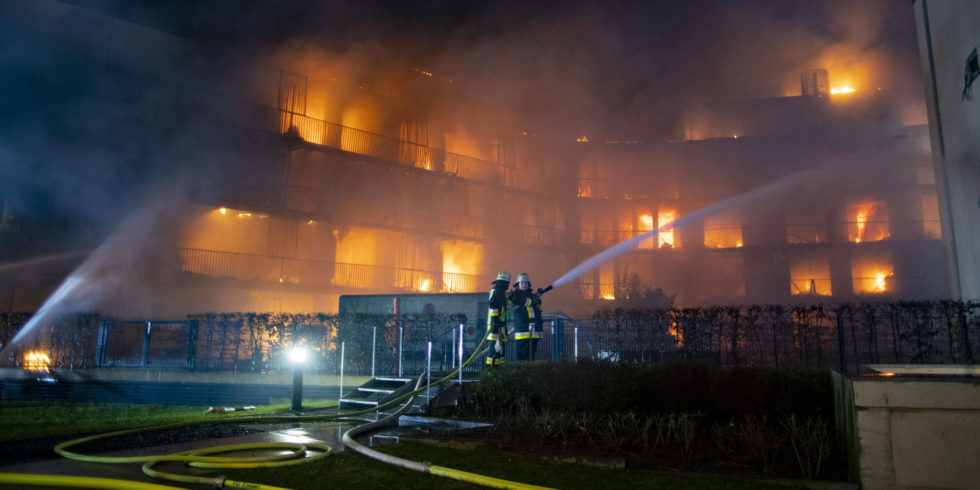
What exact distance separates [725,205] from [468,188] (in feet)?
48.7

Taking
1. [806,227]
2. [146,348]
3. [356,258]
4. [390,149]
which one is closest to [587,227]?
[806,227]

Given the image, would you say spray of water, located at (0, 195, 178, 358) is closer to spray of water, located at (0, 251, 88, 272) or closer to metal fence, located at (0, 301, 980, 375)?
spray of water, located at (0, 251, 88, 272)

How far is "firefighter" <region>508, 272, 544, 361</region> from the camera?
10.6m

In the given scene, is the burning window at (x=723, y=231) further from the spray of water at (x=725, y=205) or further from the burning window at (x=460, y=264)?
the burning window at (x=460, y=264)

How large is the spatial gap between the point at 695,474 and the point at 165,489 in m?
4.29

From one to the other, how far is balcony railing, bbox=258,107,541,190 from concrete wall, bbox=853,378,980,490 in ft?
83.8

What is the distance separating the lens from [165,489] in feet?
16.1

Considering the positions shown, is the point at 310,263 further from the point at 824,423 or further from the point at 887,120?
the point at 887,120

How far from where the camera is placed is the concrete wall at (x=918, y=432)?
4672 millimetres

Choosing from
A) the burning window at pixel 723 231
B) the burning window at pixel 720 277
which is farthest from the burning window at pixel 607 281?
the burning window at pixel 723 231

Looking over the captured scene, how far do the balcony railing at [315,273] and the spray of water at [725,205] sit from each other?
24.6ft

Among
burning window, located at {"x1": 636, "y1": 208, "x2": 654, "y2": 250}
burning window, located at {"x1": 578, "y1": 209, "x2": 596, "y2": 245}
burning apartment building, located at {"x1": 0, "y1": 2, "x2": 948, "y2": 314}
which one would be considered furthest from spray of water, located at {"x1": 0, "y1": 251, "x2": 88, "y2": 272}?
burning window, located at {"x1": 636, "y1": 208, "x2": 654, "y2": 250}

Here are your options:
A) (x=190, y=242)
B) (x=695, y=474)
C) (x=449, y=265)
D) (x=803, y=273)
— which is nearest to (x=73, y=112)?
(x=190, y=242)

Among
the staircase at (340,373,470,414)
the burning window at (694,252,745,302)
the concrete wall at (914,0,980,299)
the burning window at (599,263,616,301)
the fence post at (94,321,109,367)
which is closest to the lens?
the staircase at (340,373,470,414)
